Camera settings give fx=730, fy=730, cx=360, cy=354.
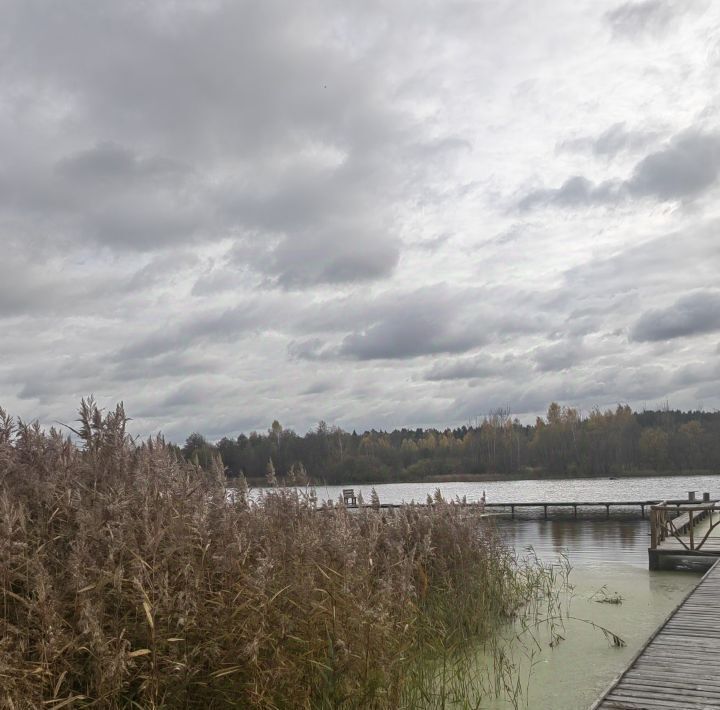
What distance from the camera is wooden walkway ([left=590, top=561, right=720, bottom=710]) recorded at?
5.56 m

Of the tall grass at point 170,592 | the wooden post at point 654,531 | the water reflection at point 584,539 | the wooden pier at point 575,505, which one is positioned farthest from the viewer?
the wooden pier at point 575,505

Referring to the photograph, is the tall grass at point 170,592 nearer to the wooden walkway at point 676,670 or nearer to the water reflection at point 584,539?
the wooden walkway at point 676,670

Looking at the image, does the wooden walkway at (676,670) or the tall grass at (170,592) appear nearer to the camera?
the tall grass at (170,592)

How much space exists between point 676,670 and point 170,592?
4.68 metres

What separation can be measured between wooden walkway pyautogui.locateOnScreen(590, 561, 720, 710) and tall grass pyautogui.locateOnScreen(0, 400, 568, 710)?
1527 mm

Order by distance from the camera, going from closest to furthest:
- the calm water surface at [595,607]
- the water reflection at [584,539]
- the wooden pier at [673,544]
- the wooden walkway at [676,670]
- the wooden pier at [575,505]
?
the wooden walkway at [676,670] → the calm water surface at [595,607] → the wooden pier at [673,544] → the water reflection at [584,539] → the wooden pier at [575,505]

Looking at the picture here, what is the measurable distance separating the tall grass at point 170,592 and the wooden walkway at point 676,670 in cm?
153

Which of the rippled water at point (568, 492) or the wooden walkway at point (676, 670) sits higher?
the wooden walkway at point (676, 670)

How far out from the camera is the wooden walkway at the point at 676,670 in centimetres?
556

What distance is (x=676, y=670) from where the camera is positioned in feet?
20.7

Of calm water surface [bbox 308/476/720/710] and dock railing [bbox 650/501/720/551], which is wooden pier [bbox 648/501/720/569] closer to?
dock railing [bbox 650/501/720/551]

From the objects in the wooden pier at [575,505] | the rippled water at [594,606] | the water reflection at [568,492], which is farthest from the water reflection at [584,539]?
the water reflection at [568,492]

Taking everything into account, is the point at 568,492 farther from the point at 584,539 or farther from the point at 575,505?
the point at 584,539

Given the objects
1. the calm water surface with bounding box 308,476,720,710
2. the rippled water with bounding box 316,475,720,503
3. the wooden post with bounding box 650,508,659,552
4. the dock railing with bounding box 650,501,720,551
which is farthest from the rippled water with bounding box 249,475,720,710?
the rippled water with bounding box 316,475,720,503
